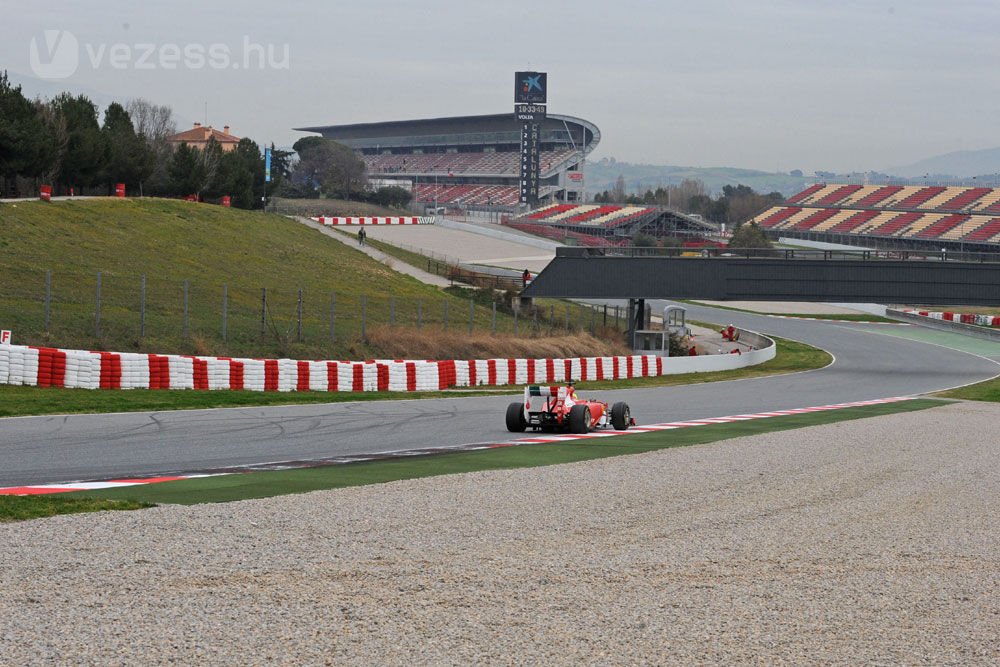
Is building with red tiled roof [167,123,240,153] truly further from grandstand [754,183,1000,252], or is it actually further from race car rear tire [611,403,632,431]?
race car rear tire [611,403,632,431]

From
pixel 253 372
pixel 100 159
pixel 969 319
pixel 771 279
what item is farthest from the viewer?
pixel 969 319

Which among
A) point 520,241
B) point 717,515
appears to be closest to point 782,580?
point 717,515

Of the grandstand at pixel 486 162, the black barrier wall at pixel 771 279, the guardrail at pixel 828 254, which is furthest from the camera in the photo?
the grandstand at pixel 486 162

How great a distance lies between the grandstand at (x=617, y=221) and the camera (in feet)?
455

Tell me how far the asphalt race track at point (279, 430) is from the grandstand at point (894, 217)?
7829 cm

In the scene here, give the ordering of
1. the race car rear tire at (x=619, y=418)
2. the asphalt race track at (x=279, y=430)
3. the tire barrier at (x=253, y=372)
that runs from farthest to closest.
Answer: the tire barrier at (x=253, y=372)
the race car rear tire at (x=619, y=418)
the asphalt race track at (x=279, y=430)

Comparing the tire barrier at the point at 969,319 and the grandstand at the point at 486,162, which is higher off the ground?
the grandstand at the point at 486,162

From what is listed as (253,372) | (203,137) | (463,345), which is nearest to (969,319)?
(463,345)

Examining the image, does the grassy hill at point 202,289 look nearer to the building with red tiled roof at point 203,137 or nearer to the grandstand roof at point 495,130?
the building with red tiled roof at point 203,137

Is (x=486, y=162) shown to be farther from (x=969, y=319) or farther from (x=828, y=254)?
→ (x=828, y=254)

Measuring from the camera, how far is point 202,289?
1718 inches

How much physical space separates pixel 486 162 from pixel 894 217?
69.4 meters

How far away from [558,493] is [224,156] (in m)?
78.5

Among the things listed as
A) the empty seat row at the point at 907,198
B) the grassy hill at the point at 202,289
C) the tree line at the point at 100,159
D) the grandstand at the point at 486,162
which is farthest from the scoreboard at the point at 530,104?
the grassy hill at the point at 202,289
